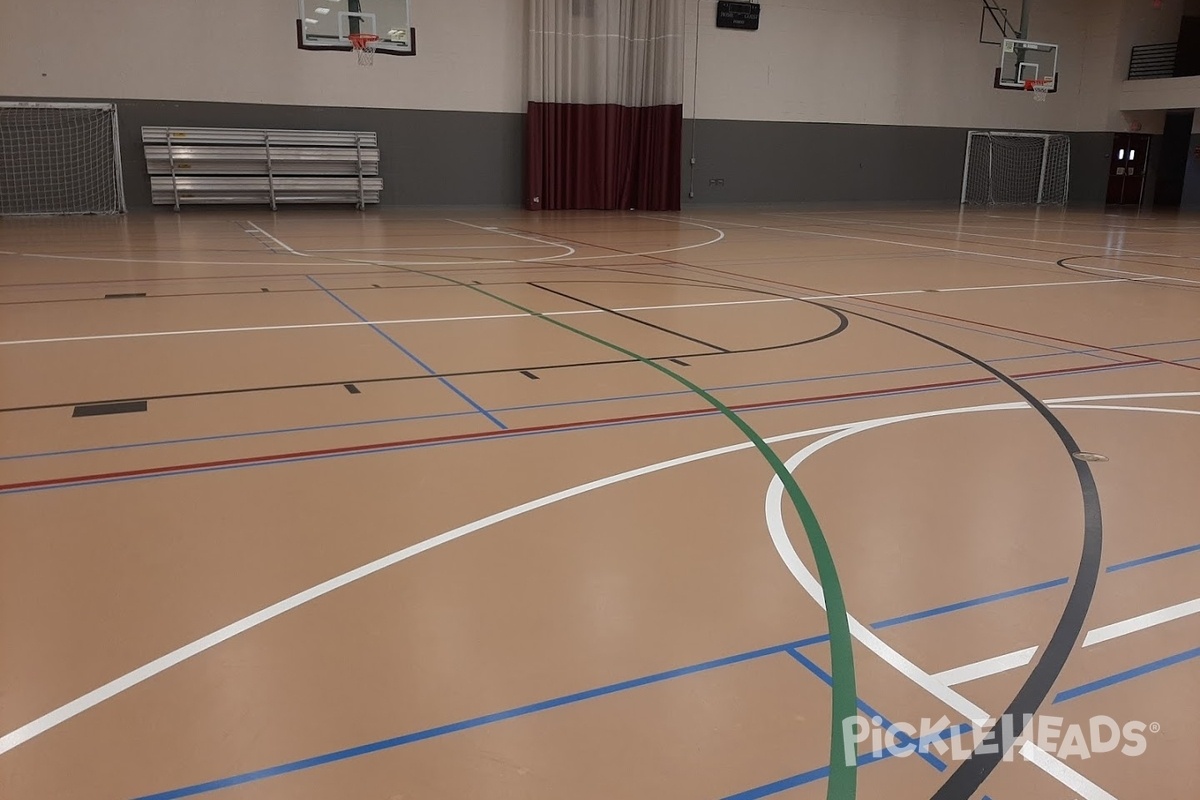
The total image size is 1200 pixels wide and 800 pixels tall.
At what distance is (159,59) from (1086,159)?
840 inches

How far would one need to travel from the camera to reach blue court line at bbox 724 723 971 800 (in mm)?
1683

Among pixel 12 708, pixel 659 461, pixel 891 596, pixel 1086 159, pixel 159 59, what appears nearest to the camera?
pixel 12 708

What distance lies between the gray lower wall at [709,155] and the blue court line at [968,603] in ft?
51.7

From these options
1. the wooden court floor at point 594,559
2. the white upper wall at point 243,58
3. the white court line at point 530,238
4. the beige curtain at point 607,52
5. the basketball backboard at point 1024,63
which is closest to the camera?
the wooden court floor at point 594,559

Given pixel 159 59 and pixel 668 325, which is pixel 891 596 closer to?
pixel 668 325

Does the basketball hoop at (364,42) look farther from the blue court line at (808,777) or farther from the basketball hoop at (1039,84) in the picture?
the blue court line at (808,777)

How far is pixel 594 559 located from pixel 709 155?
18.1m

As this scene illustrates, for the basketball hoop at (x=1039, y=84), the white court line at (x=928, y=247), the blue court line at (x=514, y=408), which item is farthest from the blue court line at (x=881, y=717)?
the basketball hoop at (x=1039, y=84)

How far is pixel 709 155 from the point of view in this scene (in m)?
19.7

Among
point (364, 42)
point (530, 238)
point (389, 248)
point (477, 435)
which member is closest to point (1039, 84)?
point (530, 238)

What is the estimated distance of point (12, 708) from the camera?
1907 mm

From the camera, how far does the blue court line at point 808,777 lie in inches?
66.2

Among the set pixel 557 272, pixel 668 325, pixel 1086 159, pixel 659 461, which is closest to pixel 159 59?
pixel 557 272

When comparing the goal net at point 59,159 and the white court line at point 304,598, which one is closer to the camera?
the white court line at point 304,598
